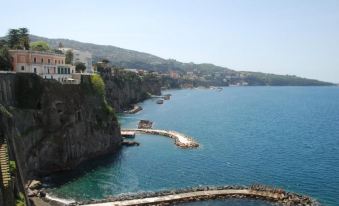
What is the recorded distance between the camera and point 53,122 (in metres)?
79.8

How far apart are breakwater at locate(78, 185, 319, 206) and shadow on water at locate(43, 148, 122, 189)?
12869mm

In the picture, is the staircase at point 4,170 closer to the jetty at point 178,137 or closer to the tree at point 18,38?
the jetty at point 178,137

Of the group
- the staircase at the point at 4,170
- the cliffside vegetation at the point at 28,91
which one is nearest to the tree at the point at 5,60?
the cliffside vegetation at the point at 28,91

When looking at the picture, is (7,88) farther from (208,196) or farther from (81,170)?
(208,196)

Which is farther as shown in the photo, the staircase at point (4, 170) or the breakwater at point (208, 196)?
the breakwater at point (208, 196)

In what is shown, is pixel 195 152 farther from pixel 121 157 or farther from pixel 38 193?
pixel 38 193

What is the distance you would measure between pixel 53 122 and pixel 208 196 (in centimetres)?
3359

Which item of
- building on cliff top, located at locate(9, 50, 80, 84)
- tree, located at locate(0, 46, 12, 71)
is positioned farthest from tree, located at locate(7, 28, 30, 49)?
tree, located at locate(0, 46, 12, 71)

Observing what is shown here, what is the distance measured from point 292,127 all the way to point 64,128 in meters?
95.0

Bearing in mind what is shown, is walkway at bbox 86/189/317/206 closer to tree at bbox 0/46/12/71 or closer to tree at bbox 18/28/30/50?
tree at bbox 0/46/12/71

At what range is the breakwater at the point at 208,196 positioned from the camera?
63.3m

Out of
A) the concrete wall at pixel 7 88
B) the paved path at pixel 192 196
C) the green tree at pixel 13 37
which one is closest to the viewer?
the paved path at pixel 192 196

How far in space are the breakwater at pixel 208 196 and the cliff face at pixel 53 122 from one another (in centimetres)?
1712

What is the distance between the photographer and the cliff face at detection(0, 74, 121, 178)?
7012 centimetres
